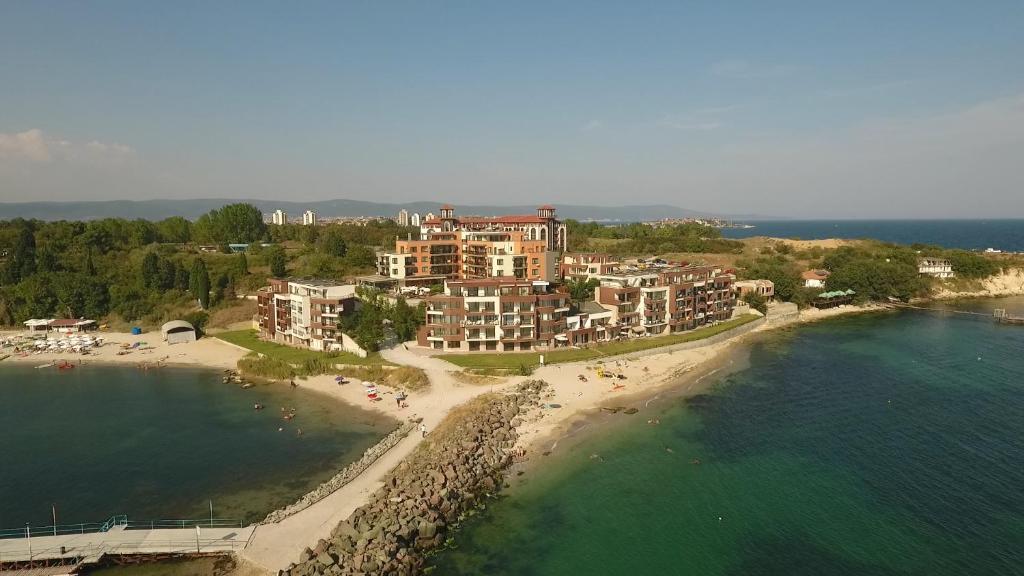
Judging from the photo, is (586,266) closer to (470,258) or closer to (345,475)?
(470,258)

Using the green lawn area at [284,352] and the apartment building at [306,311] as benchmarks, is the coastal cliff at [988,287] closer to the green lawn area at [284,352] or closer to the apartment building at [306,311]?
the green lawn area at [284,352]

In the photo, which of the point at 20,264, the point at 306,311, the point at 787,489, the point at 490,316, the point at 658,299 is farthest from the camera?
the point at 20,264

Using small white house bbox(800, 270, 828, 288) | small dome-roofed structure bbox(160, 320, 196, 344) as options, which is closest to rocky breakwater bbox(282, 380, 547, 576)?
small dome-roofed structure bbox(160, 320, 196, 344)

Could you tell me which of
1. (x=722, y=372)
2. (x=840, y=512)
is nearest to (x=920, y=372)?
(x=722, y=372)

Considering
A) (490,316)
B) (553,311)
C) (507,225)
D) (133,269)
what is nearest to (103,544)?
(490,316)

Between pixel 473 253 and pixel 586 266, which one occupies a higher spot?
pixel 473 253

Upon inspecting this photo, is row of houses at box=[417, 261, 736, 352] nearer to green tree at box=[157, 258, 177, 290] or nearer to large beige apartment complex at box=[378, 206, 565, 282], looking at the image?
large beige apartment complex at box=[378, 206, 565, 282]
